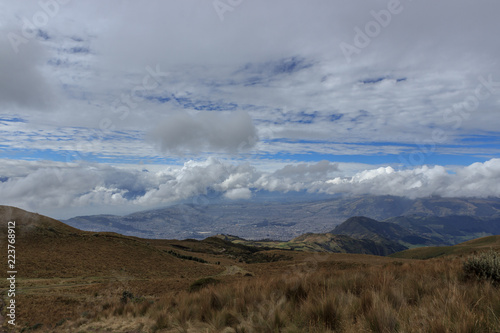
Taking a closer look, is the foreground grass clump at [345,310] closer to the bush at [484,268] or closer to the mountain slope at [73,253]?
the bush at [484,268]

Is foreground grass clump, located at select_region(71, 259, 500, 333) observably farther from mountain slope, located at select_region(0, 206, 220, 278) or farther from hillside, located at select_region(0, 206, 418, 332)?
mountain slope, located at select_region(0, 206, 220, 278)

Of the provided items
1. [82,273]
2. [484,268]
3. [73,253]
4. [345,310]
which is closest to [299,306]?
[345,310]

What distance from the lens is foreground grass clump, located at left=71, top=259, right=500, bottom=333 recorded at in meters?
4.16

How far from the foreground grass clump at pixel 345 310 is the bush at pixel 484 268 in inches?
13.0

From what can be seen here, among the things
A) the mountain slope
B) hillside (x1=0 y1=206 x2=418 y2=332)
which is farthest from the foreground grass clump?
the mountain slope

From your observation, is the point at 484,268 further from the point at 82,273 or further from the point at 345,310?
the point at 82,273

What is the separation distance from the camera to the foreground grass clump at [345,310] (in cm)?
416

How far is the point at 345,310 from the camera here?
5.26 m

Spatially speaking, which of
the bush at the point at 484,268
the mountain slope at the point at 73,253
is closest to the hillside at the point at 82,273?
the mountain slope at the point at 73,253

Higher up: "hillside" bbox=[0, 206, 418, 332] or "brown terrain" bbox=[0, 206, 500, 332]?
"brown terrain" bbox=[0, 206, 500, 332]

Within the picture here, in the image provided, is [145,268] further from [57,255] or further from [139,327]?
[139,327]

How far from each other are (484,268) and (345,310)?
18.4 feet

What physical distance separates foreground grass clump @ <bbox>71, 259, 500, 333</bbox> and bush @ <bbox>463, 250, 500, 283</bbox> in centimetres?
33

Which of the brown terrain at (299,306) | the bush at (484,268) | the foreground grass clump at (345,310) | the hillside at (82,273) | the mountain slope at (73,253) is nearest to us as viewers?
the foreground grass clump at (345,310)
